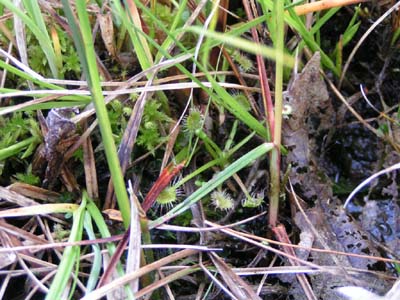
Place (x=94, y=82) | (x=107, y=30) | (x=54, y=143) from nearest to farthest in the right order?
(x=94, y=82) → (x=54, y=143) → (x=107, y=30)

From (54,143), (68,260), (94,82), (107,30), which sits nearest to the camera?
(94,82)

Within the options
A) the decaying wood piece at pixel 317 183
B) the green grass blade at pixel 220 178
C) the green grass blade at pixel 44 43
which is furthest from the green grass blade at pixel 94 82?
the decaying wood piece at pixel 317 183

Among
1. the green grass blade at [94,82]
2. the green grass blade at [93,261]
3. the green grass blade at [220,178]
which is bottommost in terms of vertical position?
the green grass blade at [93,261]

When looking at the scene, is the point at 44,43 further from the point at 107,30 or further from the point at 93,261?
the point at 93,261

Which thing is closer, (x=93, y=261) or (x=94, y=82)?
(x=94, y=82)

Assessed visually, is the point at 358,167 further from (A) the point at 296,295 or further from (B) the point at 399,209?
(A) the point at 296,295

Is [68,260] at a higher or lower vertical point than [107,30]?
lower

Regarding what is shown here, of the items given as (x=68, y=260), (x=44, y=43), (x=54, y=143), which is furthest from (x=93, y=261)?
(x=44, y=43)

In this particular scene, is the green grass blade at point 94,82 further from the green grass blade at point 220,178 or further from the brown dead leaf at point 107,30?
the brown dead leaf at point 107,30

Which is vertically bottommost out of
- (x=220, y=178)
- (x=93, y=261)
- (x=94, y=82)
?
(x=93, y=261)

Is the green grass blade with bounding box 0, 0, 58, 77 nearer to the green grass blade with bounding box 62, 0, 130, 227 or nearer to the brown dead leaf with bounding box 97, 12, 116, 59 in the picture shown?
the brown dead leaf with bounding box 97, 12, 116, 59

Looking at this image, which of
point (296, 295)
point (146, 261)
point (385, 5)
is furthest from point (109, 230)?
point (385, 5)

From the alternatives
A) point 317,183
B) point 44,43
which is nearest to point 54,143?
point 44,43
